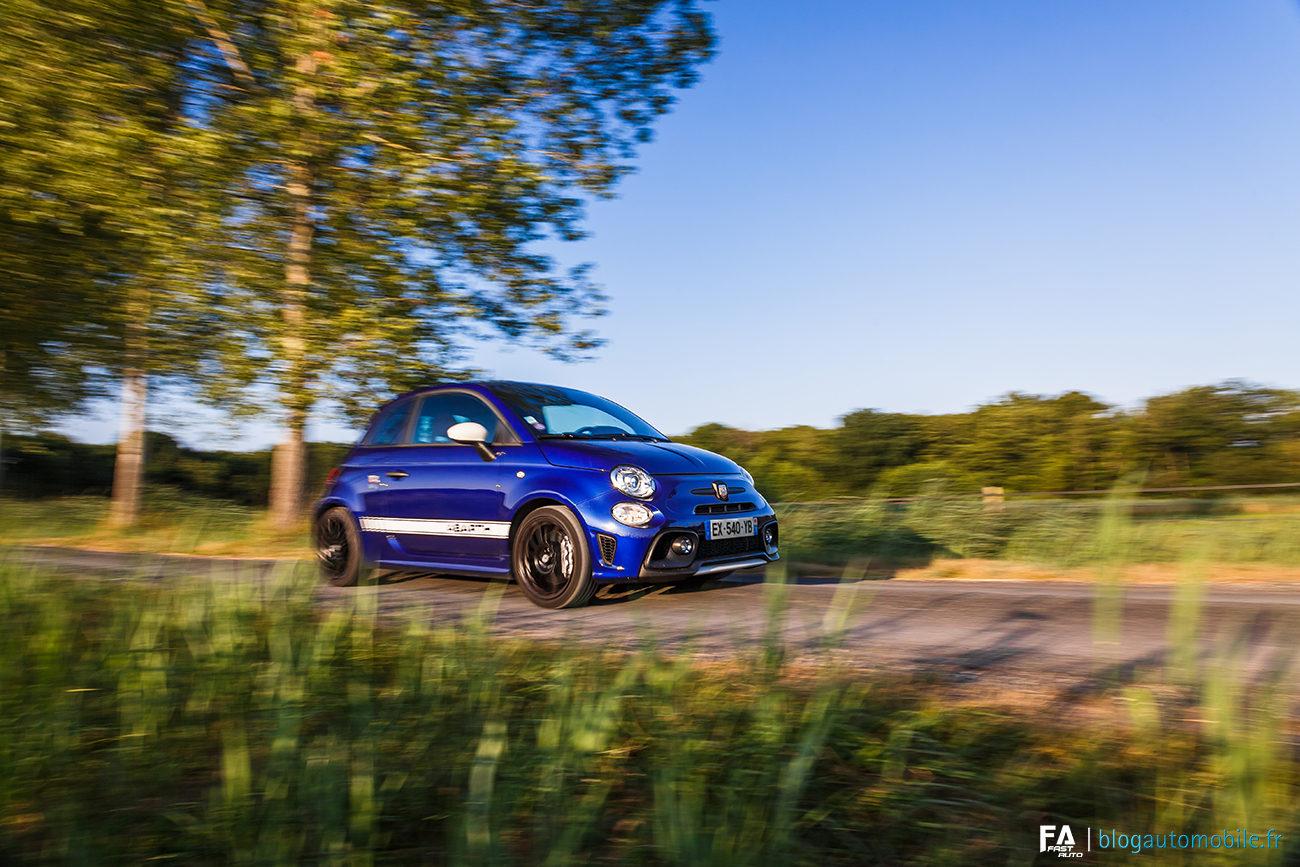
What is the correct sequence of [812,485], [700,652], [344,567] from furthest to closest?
1. [812,485]
2. [344,567]
3. [700,652]

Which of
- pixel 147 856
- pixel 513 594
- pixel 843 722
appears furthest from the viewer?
pixel 513 594

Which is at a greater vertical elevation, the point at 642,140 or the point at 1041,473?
the point at 642,140

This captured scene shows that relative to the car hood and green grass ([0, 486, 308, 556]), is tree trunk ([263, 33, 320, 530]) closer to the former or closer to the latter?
green grass ([0, 486, 308, 556])

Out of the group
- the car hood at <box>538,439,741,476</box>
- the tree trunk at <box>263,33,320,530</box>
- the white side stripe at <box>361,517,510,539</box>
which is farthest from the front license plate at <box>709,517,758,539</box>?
the tree trunk at <box>263,33,320,530</box>

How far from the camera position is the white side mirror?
6.44 metres

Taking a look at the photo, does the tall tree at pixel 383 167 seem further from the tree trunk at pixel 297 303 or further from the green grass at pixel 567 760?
the green grass at pixel 567 760

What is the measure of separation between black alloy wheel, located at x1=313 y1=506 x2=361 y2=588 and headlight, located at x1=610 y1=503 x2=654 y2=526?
284 cm

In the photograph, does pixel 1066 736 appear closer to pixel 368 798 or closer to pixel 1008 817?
pixel 1008 817

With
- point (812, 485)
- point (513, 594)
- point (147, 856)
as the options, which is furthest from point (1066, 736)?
point (812, 485)

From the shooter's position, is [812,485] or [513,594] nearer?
[513,594]

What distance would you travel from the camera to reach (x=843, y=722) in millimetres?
2871

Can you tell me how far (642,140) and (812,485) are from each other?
740 cm

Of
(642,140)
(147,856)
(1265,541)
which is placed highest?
(642,140)

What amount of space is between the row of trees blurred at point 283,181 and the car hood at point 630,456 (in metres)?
5.36
